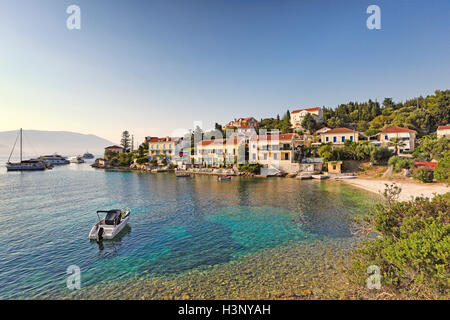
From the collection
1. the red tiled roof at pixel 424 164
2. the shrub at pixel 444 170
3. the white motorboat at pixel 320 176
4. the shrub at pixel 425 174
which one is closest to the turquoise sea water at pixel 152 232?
the shrub at pixel 444 170

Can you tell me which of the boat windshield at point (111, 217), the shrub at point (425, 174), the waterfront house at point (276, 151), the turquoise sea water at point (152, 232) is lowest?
the turquoise sea water at point (152, 232)

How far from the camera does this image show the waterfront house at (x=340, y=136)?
165 ft

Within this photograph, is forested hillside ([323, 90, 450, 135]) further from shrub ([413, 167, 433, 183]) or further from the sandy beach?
the sandy beach

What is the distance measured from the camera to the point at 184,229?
17062 mm

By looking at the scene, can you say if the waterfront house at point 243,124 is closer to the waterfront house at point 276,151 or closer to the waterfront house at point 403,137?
the waterfront house at point 276,151

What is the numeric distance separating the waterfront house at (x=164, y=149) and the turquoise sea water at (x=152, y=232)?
42101 mm

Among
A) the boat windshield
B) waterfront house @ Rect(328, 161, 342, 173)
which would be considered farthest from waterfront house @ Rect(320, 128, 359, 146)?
the boat windshield

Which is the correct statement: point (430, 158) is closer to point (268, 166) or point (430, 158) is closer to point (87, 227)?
point (268, 166)

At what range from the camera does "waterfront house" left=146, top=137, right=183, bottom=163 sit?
70.1 metres

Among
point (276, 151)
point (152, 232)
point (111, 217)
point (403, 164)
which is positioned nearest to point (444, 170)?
point (403, 164)

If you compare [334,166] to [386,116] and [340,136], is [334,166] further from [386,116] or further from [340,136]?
[386,116]

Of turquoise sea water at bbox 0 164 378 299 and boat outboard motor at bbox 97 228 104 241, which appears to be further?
boat outboard motor at bbox 97 228 104 241

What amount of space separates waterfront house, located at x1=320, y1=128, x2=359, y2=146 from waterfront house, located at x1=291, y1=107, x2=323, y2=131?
17767 millimetres

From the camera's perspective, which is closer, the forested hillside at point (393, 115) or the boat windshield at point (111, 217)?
the boat windshield at point (111, 217)
